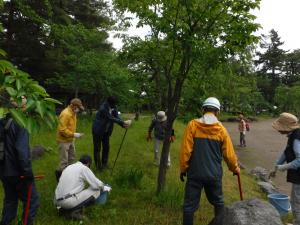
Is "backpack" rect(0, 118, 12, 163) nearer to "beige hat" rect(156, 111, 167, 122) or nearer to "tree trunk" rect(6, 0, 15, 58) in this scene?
"beige hat" rect(156, 111, 167, 122)

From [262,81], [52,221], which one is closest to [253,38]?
[52,221]

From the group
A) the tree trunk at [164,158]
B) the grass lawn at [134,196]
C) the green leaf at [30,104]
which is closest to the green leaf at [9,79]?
the green leaf at [30,104]

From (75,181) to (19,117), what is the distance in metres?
4.21

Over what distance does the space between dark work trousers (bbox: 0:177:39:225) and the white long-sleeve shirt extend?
71 cm

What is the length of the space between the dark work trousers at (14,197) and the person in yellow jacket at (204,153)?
6.57 feet

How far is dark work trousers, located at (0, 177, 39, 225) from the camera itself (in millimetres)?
5348

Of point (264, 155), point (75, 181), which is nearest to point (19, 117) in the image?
point (75, 181)

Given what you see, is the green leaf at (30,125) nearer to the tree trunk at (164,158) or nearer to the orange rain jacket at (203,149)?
the orange rain jacket at (203,149)

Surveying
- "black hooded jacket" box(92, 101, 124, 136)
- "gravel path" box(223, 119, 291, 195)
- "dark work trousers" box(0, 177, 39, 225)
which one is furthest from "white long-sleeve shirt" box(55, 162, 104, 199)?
"gravel path" box(223, 119, 291, 195)

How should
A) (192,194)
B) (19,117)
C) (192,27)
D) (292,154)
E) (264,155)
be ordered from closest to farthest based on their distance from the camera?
(19,117) → (192,194) → (292,154) → (192,27) → (264,155)

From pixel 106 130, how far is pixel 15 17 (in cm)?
1773

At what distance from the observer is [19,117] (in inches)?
84.0

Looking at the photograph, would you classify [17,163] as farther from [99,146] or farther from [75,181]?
[99,146]

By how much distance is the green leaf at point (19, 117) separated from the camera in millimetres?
2121
